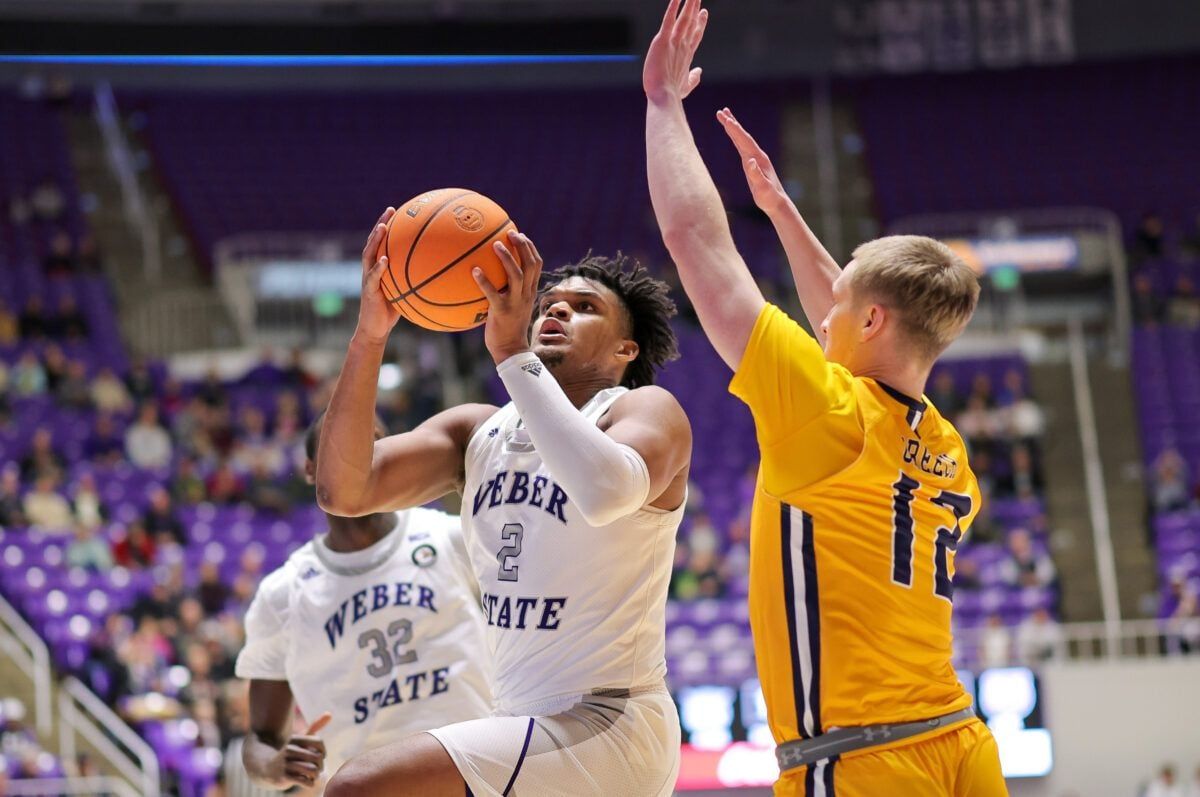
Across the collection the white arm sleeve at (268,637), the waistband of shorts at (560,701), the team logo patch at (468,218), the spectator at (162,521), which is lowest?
the waistband of shorts at (560,701)

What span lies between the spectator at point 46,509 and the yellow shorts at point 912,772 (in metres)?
13.8

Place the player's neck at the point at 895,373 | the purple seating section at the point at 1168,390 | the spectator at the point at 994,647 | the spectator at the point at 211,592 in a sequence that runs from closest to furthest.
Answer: the player's neck at the point at 895,373, the spectator at the point at 211,592, the spectator at the point at 994,647, the purple seating section at the point at 1168,390

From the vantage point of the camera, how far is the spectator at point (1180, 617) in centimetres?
1538

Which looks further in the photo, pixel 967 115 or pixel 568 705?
pixel 967 115

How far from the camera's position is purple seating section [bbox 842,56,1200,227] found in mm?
24250

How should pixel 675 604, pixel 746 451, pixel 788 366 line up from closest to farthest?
pixel 788 366
pixel 675 604
pixel 746 451

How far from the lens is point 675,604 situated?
16062 mm

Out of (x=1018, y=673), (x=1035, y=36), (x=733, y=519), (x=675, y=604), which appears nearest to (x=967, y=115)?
(x=1035, y=36)

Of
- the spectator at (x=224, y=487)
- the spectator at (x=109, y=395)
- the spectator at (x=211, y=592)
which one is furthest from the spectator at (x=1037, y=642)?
the spectator at (x=109, y=395)

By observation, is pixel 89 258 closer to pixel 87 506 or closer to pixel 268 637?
pixel 87 506

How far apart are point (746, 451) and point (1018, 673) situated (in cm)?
711

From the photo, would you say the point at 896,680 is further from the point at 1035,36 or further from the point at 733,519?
the point at 1035,36

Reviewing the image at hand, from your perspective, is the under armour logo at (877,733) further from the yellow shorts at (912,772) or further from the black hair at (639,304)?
the black hair at (639,304)

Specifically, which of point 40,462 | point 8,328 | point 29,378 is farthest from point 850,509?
point 8,328
